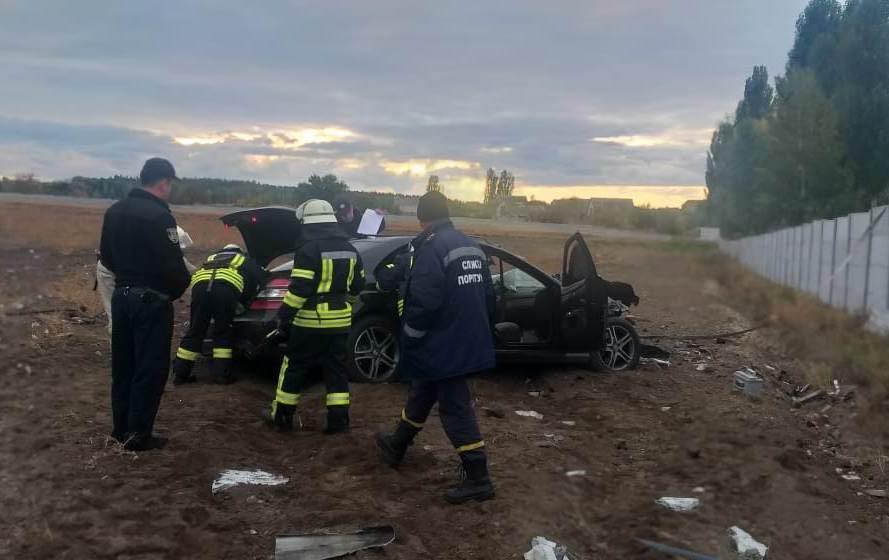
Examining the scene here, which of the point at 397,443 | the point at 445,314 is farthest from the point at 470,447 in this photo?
the point at 445,314

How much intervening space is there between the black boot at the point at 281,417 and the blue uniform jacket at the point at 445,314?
4.71ft

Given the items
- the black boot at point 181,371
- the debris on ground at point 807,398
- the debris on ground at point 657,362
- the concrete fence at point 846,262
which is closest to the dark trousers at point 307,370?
the black boot at point 181,371

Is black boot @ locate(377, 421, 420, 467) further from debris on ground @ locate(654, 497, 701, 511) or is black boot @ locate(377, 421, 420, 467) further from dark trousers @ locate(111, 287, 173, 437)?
debris on ground @ locate(654, 497, 701, 511)

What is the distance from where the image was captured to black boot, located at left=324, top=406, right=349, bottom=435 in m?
5.83

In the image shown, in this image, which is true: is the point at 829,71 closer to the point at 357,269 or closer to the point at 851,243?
the point at 851,243

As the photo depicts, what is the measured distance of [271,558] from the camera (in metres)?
3.77

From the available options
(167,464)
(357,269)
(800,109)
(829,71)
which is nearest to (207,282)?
(357,269)

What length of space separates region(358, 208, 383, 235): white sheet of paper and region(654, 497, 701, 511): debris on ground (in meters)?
5.66

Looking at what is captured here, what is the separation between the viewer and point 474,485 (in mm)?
4637

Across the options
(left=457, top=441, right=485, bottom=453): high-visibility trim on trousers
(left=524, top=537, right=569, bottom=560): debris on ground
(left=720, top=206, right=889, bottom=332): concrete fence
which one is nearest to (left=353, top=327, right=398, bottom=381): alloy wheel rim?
(left=457, top=441, right=485, bottom=453): high-visibility trim on trousers

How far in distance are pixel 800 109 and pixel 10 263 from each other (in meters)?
32.5

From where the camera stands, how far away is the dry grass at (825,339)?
864 centimetres

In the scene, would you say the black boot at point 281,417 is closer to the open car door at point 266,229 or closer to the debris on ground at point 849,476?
the open car door at point 266,229

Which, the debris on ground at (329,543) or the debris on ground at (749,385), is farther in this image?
the debris on ground at (749,385)
